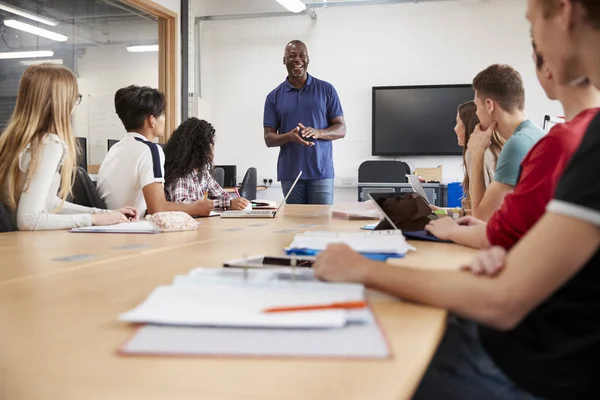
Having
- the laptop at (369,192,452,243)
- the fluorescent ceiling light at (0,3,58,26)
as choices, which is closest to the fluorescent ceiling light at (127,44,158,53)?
the fluorescent ceiling light at (0,3,58,26)

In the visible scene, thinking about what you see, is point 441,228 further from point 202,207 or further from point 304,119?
point 304,119

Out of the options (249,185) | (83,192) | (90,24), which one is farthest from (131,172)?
(90,24)

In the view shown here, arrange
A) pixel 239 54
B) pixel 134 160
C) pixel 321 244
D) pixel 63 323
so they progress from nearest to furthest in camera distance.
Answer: pixel 63 323 → pixel 321 244 → pixel 134 160 → pixel 239 54

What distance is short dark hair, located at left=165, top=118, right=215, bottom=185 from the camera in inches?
122

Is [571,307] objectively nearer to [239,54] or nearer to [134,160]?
[134,160]

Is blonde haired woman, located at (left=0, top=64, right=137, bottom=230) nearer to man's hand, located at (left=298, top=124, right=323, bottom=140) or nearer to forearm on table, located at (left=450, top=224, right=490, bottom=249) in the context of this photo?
forearm on table, located at (left=450, top=224, right=490, bottom=249)

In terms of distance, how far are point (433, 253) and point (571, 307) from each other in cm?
51

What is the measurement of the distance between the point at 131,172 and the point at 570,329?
6.50 ft

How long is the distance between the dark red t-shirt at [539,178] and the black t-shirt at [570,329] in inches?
11.5

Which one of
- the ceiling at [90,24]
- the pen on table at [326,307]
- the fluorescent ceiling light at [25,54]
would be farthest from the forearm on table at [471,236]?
the fluorescent ceiling light at [25,54]

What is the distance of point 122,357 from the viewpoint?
0.55 m

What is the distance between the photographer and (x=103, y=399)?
0.46 metres

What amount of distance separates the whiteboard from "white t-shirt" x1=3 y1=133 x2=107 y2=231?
14.4 feet

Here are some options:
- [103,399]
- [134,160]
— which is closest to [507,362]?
[103,399]
